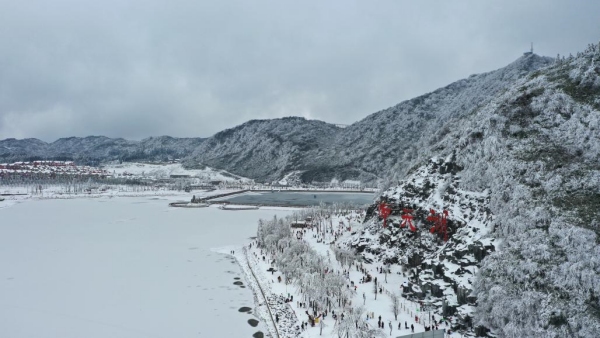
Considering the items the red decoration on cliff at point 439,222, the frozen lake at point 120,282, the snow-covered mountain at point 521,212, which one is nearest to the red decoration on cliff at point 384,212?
the snow-covered mountain at point 521,212

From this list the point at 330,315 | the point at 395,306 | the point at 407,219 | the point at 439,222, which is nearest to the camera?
the point at 395,306

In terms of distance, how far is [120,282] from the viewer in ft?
172

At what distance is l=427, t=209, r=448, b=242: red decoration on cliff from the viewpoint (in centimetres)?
5403

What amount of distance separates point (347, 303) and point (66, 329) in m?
31.8

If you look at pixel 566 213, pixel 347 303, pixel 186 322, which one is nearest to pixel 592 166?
pixel 566 213

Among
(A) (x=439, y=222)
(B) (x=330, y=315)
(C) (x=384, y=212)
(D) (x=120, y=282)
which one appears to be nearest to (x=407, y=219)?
(C) (x=384, y=212)

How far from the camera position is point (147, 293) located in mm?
48406

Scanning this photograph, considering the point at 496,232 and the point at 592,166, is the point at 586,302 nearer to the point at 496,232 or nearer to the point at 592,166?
the point at 496,232

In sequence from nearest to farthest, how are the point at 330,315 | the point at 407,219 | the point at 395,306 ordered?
the point at 395,306
the point at 330,315
the point at 407,219

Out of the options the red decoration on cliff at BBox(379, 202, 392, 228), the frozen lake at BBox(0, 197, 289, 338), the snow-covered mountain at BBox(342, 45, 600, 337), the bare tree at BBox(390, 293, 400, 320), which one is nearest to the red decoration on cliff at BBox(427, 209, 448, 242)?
the snow-covered mountain at BBox(342, 45, 600, 337)

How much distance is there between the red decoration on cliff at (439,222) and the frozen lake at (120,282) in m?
30.8

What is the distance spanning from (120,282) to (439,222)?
166 feet

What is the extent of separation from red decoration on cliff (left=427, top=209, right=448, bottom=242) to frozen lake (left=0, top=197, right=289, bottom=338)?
3082 centimetres

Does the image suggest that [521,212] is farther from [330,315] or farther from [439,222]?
[330,315]
